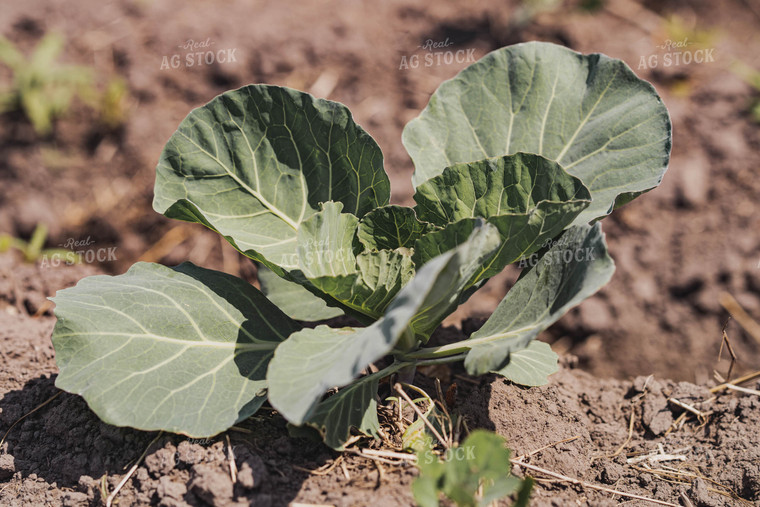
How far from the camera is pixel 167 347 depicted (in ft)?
7.00

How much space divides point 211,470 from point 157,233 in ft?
9.23

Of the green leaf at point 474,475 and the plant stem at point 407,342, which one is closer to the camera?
the green leaf at point 474,475

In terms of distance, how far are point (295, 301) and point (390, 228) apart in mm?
618

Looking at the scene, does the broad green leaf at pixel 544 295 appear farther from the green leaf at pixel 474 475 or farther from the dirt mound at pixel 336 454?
the dirt mound at pixel 336 454

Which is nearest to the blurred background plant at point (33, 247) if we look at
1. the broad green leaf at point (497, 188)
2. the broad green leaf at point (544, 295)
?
the broad green leaf at point (497, 188)

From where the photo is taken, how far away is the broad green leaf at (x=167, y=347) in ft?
6.49

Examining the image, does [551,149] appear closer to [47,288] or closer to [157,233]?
[47,288]

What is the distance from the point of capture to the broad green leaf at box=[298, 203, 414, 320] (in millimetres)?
2029

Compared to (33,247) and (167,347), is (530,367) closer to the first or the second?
(167,347)

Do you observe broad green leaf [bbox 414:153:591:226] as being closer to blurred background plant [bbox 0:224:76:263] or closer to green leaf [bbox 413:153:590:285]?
green leaf [bbox 413:153:590:285]

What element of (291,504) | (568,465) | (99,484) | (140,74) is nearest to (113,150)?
(140,74)

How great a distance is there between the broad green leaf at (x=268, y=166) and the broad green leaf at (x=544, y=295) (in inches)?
26.3

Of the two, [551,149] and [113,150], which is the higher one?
[551,149]

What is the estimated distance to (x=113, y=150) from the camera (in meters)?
4.80
